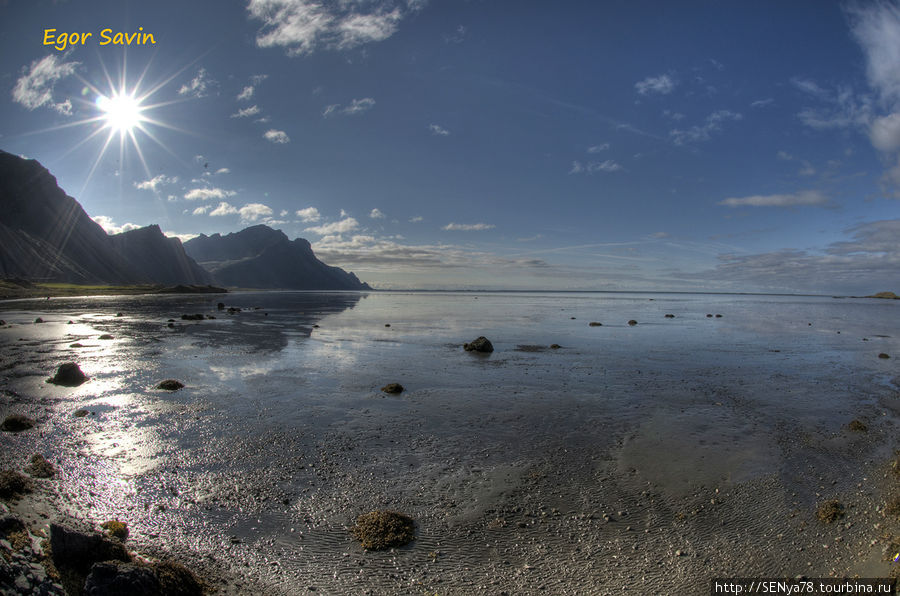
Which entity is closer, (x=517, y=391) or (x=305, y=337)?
(x=517, y=391)

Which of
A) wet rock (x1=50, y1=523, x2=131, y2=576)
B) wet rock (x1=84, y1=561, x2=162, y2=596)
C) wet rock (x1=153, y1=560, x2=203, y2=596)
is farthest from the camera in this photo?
wet rock (x1=50, y1=523, x2=131, y2=576)

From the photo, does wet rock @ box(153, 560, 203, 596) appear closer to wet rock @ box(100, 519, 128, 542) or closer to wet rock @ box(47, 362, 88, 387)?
wet rock @ box(100, 519, 128, 542)

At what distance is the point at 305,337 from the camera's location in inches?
1745

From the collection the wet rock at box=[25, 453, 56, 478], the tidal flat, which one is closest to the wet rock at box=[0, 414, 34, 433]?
the tidal flat

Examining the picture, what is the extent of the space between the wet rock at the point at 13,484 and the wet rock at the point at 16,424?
5780mm

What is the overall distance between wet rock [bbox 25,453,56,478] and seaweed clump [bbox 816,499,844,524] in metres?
19.7

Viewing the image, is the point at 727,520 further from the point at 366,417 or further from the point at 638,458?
the point at 366,417

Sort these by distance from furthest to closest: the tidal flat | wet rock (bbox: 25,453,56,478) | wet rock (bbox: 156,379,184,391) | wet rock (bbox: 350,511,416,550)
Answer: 1. wet rock (bbox: 156,379,184,391)
2. wet rock (bbox: 25,453,56,478)
3. wet rock (bbox: 350,511,416,550)
4. the tidal flat

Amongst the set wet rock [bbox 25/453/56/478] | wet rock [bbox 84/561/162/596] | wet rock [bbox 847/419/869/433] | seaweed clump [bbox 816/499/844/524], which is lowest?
wet rock [bbox 25/453/56/478]

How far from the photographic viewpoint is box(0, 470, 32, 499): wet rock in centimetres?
988

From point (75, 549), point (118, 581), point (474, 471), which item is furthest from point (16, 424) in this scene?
point (474, 471)

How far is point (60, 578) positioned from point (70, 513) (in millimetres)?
3490

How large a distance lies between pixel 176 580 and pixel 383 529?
3.85 meters

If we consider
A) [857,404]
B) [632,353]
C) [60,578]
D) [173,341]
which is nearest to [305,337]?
[173,341]
